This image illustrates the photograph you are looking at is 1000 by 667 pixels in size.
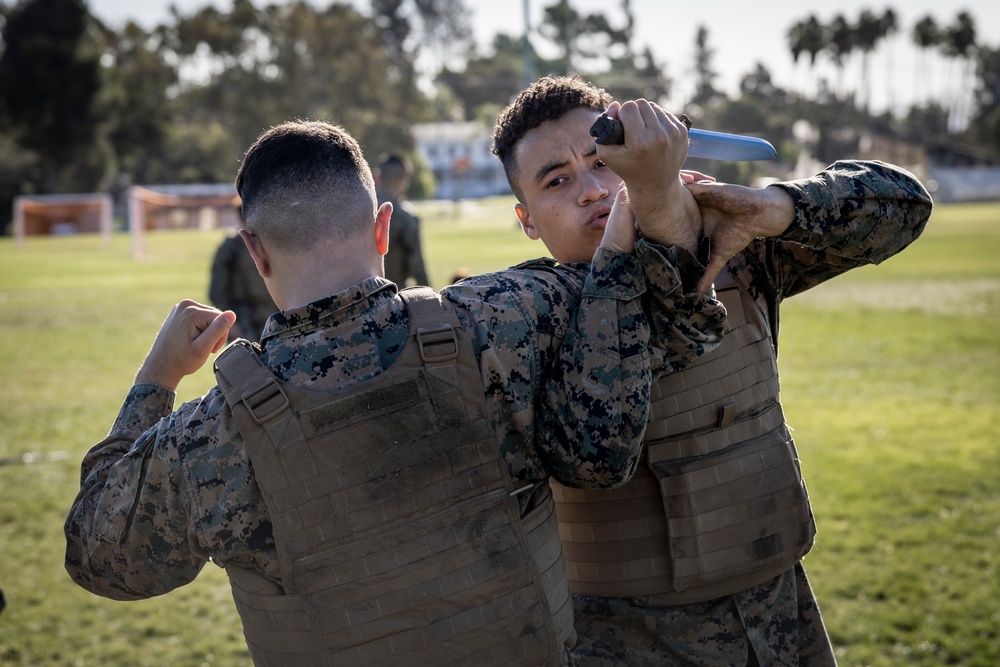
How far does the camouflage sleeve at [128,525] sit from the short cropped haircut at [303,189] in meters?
0.48

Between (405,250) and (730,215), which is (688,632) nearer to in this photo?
(730,215)

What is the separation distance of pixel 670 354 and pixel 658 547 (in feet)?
1.95

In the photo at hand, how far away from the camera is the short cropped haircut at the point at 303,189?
2084mm

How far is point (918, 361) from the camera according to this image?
13.4 meters

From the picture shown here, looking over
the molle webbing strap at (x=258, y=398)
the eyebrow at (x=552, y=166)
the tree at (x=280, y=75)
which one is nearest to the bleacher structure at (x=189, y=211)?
the tree at (x=280, y=75)

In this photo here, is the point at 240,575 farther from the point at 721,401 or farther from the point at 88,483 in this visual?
the point at 721,401

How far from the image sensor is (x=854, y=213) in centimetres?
236

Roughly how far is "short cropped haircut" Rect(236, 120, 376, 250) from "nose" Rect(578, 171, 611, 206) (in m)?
0.60

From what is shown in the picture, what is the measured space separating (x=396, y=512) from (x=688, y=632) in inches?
39.1

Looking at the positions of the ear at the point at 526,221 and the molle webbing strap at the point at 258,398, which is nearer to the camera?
the molle webbing strap at the point at 258,398

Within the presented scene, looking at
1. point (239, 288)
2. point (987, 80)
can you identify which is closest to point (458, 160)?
point (987, 80)

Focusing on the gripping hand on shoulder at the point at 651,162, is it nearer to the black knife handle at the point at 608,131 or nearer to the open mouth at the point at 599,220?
the black knife handle at the point at 608,131

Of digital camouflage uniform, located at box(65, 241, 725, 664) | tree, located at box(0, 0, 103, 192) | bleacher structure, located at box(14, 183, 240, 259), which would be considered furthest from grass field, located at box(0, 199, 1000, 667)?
tree, located at box(0, 0, 103, 192)

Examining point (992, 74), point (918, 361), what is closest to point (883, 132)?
point (992, 74)
